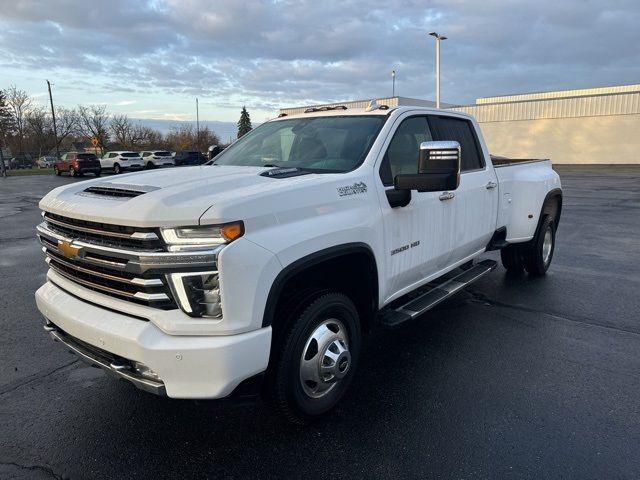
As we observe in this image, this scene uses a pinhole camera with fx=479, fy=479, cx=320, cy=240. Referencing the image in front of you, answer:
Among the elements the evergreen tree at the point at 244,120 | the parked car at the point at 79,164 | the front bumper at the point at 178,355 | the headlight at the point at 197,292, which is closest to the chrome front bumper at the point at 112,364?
the front bumper at the point at 178,355

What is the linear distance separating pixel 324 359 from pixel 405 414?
712 mm

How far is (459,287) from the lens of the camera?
4.36 meters

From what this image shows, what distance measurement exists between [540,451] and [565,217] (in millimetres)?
10214

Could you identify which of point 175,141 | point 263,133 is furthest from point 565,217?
point 175,141

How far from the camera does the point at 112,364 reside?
2562 mm

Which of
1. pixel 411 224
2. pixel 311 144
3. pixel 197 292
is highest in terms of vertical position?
pixel 311 144

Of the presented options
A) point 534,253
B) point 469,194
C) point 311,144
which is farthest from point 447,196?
point 534,253

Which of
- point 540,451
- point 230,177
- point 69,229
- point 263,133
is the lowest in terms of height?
point 540,451

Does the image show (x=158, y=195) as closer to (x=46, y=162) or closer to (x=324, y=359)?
(x=324, y=359)

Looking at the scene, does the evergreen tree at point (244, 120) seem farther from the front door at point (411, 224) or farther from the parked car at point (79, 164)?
the front door at point (411, 224)

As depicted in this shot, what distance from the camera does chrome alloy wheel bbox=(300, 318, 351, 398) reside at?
289cm

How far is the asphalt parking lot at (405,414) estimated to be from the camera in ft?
8.77

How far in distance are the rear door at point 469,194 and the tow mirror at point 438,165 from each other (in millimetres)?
1095

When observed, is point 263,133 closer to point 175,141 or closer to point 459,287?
point 459,287
